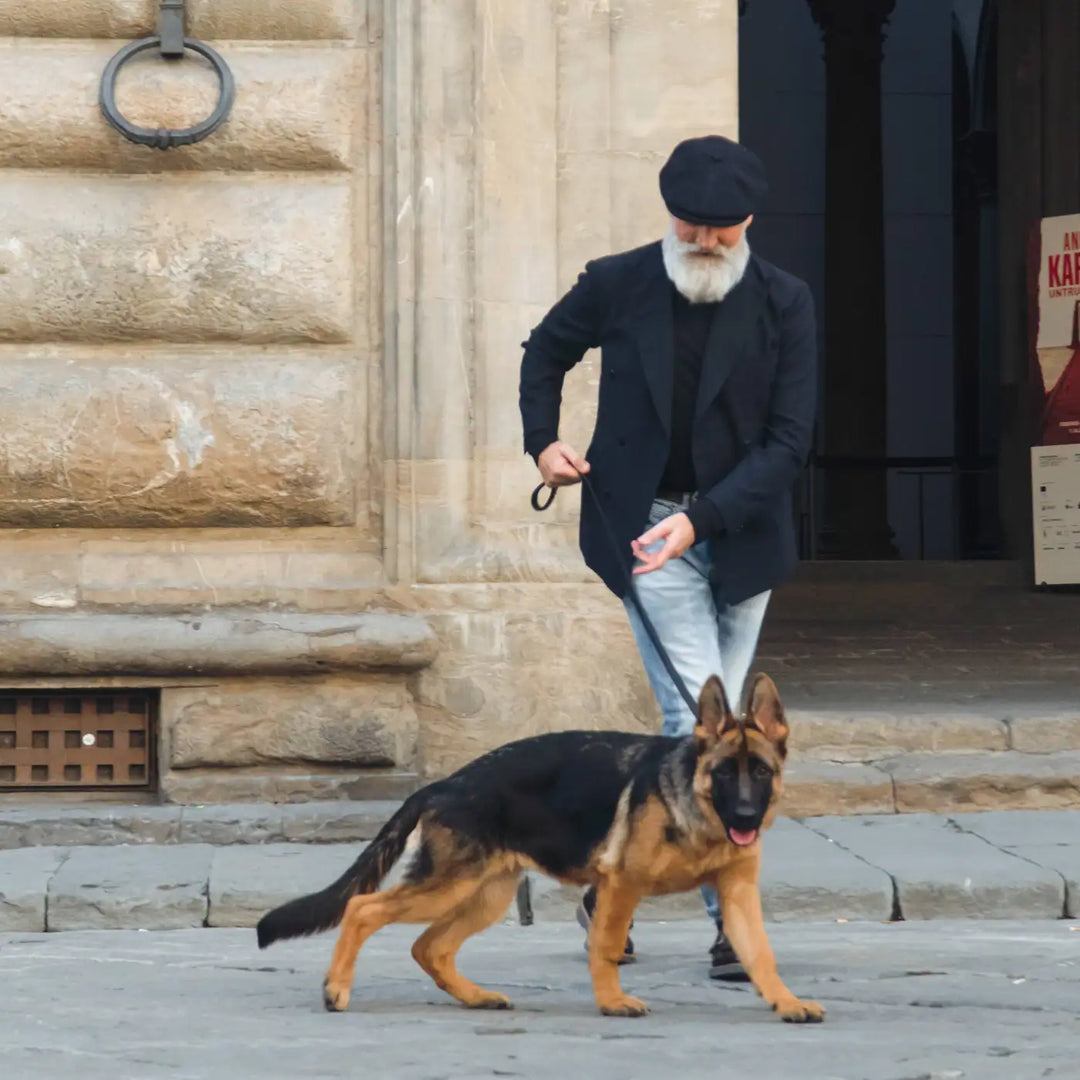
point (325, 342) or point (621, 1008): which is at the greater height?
point (325, 342)

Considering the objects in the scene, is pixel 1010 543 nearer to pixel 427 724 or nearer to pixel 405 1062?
pixel 427 724

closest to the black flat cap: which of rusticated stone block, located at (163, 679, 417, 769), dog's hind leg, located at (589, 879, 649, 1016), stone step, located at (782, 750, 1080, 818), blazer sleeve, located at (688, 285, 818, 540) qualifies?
blazer sleeve, located at (688, 285, 818, 540)

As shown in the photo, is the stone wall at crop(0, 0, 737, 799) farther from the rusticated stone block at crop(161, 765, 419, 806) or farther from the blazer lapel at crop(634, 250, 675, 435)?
the blazer lapel at crop(634, 250, 675, 435)

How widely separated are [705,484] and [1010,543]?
12318 millimetres

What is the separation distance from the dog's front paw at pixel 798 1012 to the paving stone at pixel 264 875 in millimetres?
1967

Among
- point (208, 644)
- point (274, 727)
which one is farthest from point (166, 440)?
point (274, 727)

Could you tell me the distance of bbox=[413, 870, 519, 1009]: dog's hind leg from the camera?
532cm

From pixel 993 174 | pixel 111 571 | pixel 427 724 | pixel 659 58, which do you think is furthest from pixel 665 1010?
pixel 993 174

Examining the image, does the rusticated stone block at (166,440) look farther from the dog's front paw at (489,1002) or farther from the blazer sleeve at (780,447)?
the dog's front paw at (489,1002)

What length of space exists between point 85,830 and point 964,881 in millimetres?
3006

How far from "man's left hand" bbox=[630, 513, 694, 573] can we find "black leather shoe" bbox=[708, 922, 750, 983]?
0.93 metres

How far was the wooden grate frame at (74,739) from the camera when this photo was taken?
8086mm

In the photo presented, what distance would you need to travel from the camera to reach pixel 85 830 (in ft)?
25.3

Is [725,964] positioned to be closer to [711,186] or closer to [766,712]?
[766,712]
